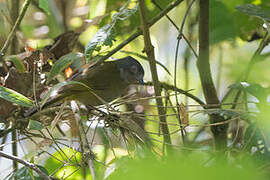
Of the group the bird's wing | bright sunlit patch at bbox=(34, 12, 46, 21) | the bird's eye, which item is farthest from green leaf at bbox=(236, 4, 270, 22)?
bright sunlit patch at bbox=(34, 12, 46, 21)

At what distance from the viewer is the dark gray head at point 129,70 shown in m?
2.53

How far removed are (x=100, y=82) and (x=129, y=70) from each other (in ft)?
1.38

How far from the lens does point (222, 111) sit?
4.69 ft

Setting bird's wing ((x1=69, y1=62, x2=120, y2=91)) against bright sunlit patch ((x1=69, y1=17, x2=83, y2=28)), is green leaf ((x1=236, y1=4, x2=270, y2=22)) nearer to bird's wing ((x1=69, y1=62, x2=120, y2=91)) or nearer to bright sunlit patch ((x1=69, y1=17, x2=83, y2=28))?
bird's wing ((x1=69, y1=62, x2=120, y2=91))

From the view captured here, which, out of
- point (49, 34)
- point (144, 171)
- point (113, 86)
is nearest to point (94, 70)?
point (113, 86)

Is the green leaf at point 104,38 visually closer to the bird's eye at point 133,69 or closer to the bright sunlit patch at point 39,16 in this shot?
the bird's eye at point 133,69

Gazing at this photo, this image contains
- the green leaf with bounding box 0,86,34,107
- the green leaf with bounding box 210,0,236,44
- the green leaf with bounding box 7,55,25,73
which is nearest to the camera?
the green leaf with bounding box 0,86,34,107

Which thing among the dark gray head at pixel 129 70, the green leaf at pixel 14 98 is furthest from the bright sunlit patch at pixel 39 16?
the green leaf at pixel 14 98

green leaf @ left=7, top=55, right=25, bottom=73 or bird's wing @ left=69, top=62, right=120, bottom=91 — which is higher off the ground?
green leaf @ left=7, top=55, right=25, bottom=73

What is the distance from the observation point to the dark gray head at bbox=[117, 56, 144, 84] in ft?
8.30

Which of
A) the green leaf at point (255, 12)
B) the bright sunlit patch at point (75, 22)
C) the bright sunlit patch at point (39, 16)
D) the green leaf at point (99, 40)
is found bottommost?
the green leaf at point (99, 40)

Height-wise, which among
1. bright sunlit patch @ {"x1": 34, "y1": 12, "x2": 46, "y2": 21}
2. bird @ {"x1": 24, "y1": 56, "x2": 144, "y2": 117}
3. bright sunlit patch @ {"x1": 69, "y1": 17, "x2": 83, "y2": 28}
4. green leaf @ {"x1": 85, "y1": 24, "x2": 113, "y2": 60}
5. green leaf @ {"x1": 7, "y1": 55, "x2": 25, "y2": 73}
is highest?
bright sunlit patch @ {"x1": 34, "y1": 12, "x2": 46, "y2": 21}

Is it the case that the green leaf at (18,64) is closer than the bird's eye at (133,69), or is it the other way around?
Result: the green leaf at (18,64)

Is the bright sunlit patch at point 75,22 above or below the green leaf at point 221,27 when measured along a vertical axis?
above
